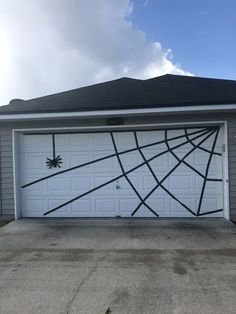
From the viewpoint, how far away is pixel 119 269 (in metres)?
4.67

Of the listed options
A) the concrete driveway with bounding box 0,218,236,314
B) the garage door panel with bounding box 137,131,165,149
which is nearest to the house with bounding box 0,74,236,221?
the garage door panel with bounding box 137,131,165,149

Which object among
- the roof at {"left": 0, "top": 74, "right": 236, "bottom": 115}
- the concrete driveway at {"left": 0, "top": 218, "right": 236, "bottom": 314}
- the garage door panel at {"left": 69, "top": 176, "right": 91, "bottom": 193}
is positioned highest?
the roof at {"left": 0, "top": 74, "right": 236, "bottom": 115}

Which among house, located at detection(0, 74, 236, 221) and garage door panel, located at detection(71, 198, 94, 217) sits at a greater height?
house, located at detection(0, 74, 236, 221)

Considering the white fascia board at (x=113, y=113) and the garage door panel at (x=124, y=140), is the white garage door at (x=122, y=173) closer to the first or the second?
the garage door panel at (x=124, y=140)

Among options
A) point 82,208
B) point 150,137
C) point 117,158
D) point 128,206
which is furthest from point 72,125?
point 128,206

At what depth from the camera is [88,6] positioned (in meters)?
10.6

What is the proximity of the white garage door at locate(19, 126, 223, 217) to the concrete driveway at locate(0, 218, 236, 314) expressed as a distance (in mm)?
919

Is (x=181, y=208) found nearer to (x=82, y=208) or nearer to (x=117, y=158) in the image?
(x=117, y=158)

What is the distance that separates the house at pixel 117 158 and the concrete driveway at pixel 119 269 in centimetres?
98

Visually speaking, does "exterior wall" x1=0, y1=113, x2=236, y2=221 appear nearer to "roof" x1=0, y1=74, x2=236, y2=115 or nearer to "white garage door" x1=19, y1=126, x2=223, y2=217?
"white garage door" x1=19, y1=126, x2=223, y2=217

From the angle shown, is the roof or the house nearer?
the roof

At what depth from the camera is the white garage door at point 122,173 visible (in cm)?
813

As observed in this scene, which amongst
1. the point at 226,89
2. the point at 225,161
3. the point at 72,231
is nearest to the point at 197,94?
the point at 226,89

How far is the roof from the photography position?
24.7ft
